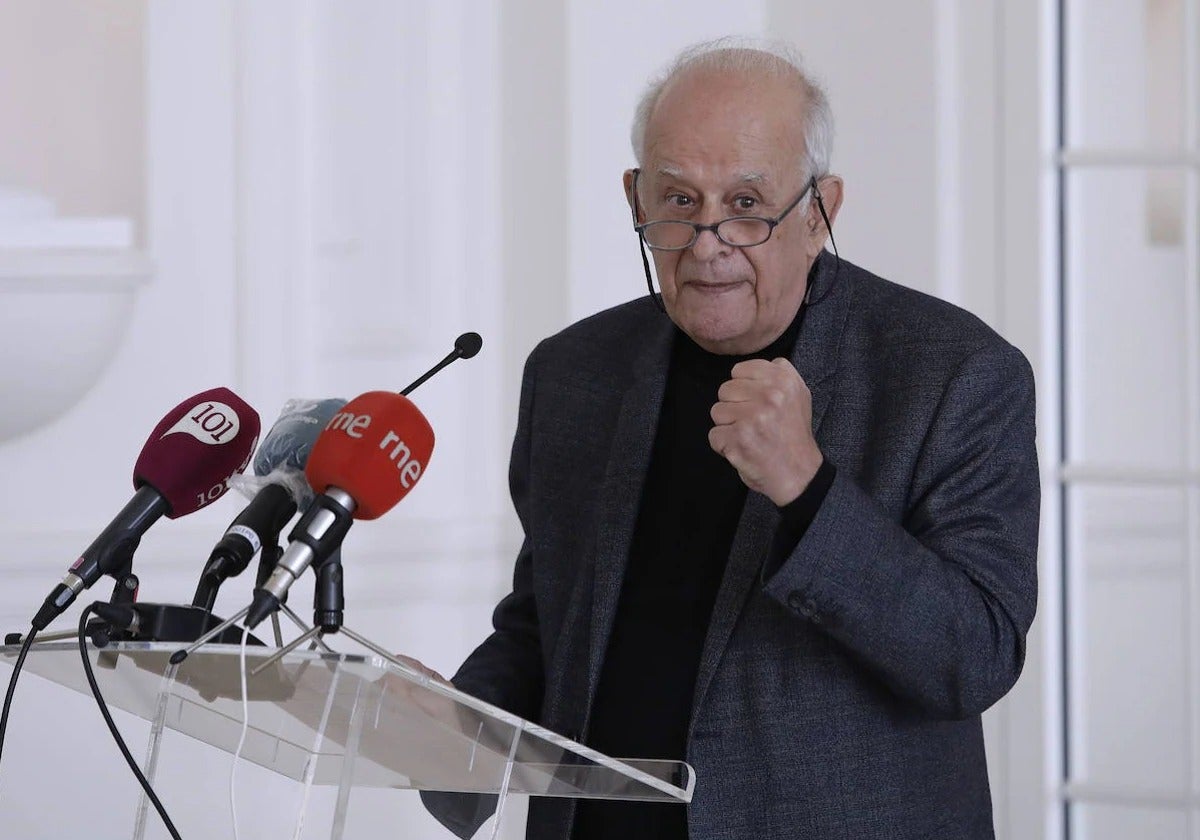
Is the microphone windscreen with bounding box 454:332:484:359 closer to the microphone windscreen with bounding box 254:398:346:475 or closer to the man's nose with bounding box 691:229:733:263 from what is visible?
the microphone windscreen with bounding box 254:398:346:475

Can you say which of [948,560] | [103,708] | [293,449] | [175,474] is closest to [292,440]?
[293,449]

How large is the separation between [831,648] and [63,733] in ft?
5.60

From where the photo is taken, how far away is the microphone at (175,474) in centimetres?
119

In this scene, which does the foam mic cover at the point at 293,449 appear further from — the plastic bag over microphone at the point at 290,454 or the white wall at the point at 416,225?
the white wall at the point at 416,225

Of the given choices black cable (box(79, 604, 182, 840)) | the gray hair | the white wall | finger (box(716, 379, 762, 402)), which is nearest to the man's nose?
the gray hair

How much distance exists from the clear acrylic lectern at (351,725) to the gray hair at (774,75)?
2.42ft

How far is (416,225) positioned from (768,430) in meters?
1.80

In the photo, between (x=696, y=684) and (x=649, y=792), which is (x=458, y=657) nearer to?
(x=696, y=684)

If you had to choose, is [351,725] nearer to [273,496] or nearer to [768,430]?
[273,496]

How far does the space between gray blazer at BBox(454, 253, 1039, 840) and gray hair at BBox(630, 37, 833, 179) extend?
133mm

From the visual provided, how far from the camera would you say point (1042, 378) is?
2773mm

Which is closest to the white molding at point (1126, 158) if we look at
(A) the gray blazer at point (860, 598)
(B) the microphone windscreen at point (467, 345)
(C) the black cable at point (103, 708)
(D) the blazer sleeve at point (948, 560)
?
(A) the gray blazer at point (860, 598)

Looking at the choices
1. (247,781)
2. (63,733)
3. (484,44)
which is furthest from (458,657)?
(484,44)

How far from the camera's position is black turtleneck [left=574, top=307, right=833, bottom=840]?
1.58 m
